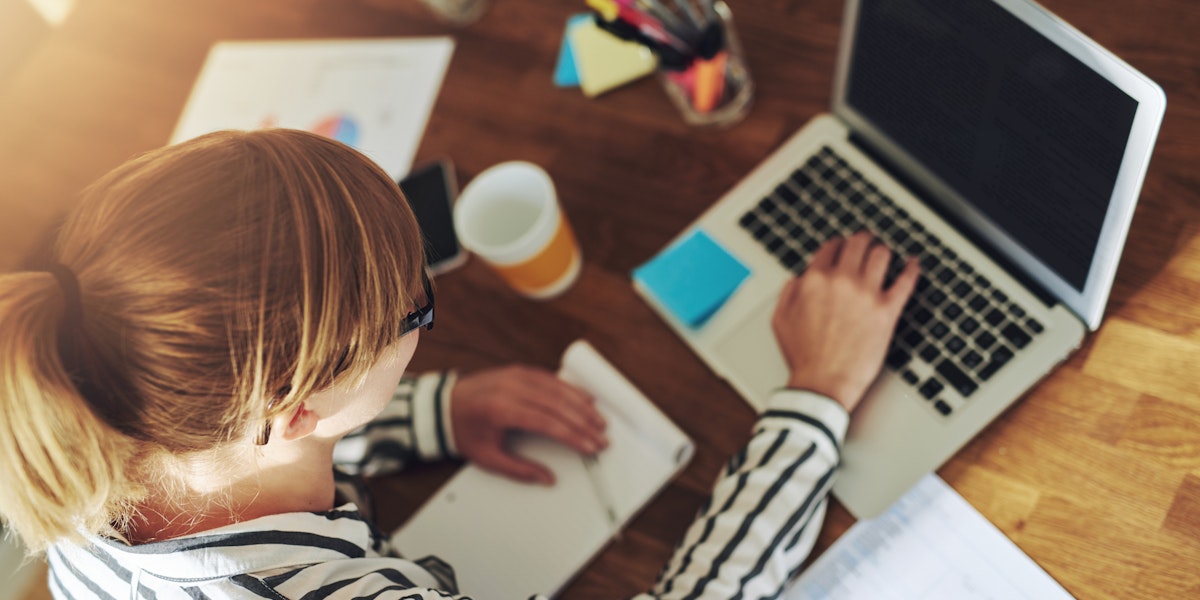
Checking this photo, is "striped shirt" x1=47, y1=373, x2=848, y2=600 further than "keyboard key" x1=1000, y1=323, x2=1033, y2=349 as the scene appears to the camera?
No

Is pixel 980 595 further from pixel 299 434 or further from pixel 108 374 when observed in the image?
pixel 108 374

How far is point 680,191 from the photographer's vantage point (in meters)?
0.99

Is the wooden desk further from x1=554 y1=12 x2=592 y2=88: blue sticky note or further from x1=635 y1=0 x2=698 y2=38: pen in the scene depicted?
x1=635 y1=0 x2=698 y2=38: pen

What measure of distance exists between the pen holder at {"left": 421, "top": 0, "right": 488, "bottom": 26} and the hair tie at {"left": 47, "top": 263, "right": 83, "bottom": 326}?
0.73 meters

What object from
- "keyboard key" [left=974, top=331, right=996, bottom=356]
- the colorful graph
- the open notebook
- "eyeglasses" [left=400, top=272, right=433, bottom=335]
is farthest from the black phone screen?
"keyboard key" [left=974, top=331, right=996, bottom=356]

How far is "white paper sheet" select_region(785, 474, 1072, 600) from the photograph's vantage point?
712mm

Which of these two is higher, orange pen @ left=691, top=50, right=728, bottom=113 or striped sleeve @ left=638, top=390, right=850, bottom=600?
orange pen @ left=691, top=50, right=728, bottom=113

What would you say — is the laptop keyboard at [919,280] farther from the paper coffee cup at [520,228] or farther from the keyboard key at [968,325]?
the paper coffee cup at [520,228]

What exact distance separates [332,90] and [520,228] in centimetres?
43

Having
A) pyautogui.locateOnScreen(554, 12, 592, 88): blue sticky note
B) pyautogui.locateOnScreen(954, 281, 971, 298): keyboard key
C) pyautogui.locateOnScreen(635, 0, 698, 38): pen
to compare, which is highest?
pyautogui.locateOnScreen(635, 0, 698, 38): pen

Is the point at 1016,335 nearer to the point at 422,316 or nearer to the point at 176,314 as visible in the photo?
the point at 422,316

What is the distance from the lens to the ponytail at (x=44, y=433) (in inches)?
20.6

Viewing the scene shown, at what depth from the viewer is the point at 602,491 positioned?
0.86m

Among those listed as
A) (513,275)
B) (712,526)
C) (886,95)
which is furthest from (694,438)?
(886,95)
